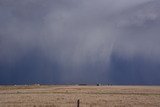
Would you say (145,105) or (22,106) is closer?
(22,106)

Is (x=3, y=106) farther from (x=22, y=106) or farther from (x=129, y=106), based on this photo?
(x=129, y=106)

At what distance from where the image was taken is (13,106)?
140ft

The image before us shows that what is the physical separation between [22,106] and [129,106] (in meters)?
13.5

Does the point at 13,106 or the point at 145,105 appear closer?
the point at 13,106

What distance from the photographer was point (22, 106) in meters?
43.1

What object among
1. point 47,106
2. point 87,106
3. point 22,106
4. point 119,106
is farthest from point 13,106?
point 119,106

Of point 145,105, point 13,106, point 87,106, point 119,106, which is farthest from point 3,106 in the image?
point 145,105

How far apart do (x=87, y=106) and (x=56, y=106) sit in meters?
3.94

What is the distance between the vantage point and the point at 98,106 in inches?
1715

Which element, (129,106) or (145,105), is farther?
(145,105)

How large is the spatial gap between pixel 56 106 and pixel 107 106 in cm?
647

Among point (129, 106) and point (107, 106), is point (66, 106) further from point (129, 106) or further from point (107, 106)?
point (129, 106)

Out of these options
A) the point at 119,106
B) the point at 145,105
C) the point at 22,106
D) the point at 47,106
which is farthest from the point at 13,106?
the point at 145,105

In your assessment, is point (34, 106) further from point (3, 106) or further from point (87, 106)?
point (87, 106)
